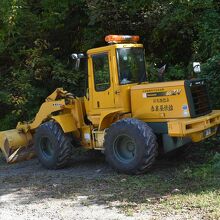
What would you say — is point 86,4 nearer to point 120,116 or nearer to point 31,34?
point 31,34

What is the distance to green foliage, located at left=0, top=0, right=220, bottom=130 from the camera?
1246 centimetres

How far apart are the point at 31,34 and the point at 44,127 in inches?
215

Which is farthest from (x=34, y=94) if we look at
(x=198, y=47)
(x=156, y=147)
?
(x=156, y=147)

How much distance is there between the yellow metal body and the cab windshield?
0.10 meters

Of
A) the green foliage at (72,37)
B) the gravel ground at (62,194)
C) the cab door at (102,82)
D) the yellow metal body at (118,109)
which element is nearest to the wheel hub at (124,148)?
the gravel ground at (62,194)

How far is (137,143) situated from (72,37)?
7683 millimetres

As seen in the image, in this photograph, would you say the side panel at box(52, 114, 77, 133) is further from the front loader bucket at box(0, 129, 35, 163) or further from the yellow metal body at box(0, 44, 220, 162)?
the front loader bucket at box(0, 129, 35, 163)

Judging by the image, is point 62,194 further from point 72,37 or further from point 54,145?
point 72,37

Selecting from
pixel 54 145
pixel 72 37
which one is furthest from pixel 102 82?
pixel 72 37

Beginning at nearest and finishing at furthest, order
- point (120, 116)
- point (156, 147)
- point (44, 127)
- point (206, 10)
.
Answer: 1. point (156, 147)
2. point (120, 116)
3. point (44, 127)
4. point (206, 10)

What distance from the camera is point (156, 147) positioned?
348 inches

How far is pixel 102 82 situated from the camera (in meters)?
9.62

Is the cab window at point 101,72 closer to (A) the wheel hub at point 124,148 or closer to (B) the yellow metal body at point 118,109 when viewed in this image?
(B) the yellow metal body at point 118,109

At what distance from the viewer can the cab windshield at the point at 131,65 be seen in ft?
30.9
